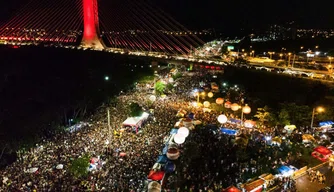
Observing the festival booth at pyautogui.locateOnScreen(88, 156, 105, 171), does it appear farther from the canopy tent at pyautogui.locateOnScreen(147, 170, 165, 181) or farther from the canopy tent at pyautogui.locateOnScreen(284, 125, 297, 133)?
the canopy tent at pyautogui.locateOnScreen(284, 125, 297, 133)

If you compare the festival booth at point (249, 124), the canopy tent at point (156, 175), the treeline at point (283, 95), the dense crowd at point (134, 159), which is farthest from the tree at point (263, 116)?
the canopy tent at point (156, 175)

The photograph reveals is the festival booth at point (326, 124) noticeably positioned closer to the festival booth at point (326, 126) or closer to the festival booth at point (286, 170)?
the festival booth at point (326, 126)

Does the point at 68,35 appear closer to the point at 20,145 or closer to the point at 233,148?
the point at 20,145

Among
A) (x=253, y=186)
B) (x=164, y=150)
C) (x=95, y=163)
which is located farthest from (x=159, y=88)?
(x=253, y=186)

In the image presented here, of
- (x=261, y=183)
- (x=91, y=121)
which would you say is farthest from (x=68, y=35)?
(x=261, y=183)

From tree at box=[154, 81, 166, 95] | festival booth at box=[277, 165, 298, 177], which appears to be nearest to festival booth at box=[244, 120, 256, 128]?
festival booth at box=[277, 165, 298, 177]
